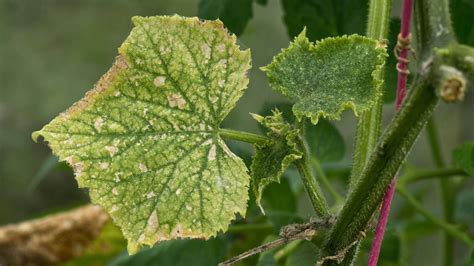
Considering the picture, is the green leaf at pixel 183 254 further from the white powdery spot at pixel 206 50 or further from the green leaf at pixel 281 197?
the white powdery spot at pixel 206 50

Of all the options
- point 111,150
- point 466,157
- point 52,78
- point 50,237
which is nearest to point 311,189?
point 111,150

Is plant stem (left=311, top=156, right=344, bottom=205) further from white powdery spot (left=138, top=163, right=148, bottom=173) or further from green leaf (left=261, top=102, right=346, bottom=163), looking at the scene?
white powdery spot (left=138, top=163, right=148, bottom=173)

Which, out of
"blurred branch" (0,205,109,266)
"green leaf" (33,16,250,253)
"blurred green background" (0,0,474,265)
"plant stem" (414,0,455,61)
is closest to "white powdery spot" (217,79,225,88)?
"green leaf" (33,16,250,253)

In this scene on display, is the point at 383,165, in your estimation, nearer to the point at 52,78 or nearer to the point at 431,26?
the point at 431,26

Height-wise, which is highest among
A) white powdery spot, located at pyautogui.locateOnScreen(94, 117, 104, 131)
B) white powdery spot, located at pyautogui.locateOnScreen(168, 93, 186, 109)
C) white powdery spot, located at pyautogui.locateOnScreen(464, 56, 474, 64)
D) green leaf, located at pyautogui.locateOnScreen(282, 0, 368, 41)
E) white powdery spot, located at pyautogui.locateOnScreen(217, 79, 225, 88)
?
green leaf, located at pyautogui.locateOnScreen(282, 0, 368, 41)

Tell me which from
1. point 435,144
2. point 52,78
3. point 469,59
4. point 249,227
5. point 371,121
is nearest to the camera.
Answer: point 469,59

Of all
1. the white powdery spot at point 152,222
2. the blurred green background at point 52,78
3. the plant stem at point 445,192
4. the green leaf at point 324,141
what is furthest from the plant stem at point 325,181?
the blurred green background at point 52,78
